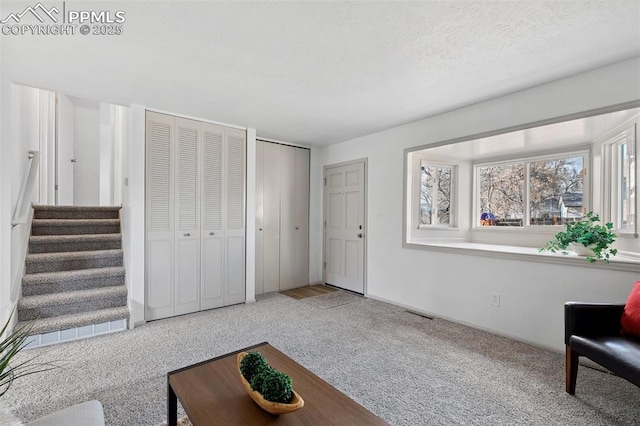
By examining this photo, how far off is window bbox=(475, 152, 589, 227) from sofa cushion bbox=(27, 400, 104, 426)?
4.39 meters

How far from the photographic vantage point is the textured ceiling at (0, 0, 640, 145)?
173 cm

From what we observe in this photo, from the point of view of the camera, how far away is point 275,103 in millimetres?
3160

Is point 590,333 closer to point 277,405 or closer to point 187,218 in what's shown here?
point 277,405

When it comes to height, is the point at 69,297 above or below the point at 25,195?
below

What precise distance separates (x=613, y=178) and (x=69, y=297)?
5.51m

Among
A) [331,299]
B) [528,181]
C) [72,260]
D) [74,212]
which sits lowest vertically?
[331,299]

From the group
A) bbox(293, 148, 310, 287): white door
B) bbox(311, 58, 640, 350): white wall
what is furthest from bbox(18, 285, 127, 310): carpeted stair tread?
bbox(311, 58, 640, 350): white wall

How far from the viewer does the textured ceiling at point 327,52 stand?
1.73 m

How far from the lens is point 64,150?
4.93 m

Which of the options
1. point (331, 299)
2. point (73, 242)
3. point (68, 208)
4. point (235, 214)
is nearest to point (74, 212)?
point (68, 208)

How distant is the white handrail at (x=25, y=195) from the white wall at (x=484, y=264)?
3839 millimetres

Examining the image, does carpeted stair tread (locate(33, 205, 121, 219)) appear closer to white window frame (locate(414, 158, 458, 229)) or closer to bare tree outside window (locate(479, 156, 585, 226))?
white window frame (locate(414, 158, 458, 229))

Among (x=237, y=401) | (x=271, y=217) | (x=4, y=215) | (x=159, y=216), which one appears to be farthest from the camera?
(x=271, y=217)

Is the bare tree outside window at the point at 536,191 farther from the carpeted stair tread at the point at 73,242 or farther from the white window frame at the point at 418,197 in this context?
the carpeted stair tread at the point at 73,242
